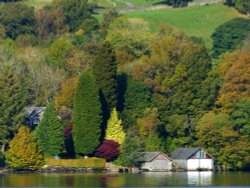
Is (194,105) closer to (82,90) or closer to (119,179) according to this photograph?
(82,90)

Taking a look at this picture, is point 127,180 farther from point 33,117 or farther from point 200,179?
point 33,117

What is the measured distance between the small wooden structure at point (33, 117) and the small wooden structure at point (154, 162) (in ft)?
44.8

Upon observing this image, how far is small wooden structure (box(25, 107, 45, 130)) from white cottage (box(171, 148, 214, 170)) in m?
15.4

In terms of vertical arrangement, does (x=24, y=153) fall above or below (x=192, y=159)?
below

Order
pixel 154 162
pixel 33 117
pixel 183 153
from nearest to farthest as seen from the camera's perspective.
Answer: pixel 154 162 < pixel 183 153 < pixel 33 117

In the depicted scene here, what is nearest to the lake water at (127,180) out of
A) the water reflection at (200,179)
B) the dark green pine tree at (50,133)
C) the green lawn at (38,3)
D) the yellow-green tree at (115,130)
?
the water reflection at (200,179)

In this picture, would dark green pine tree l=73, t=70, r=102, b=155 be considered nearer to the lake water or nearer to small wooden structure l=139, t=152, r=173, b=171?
small wooden structure l=139, t=152, r=173, b=171

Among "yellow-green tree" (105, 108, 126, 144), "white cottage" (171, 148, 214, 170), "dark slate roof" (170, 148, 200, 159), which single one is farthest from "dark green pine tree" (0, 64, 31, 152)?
"white cottage" (171, 148, 214, 170)

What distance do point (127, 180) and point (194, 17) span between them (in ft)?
315

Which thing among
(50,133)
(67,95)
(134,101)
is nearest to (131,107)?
(134,101)

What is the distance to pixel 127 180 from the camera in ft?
315

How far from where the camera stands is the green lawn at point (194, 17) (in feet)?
605

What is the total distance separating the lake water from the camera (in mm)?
89062

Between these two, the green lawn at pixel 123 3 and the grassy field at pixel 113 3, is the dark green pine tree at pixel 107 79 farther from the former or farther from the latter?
the green lawn at pixel 123 3
